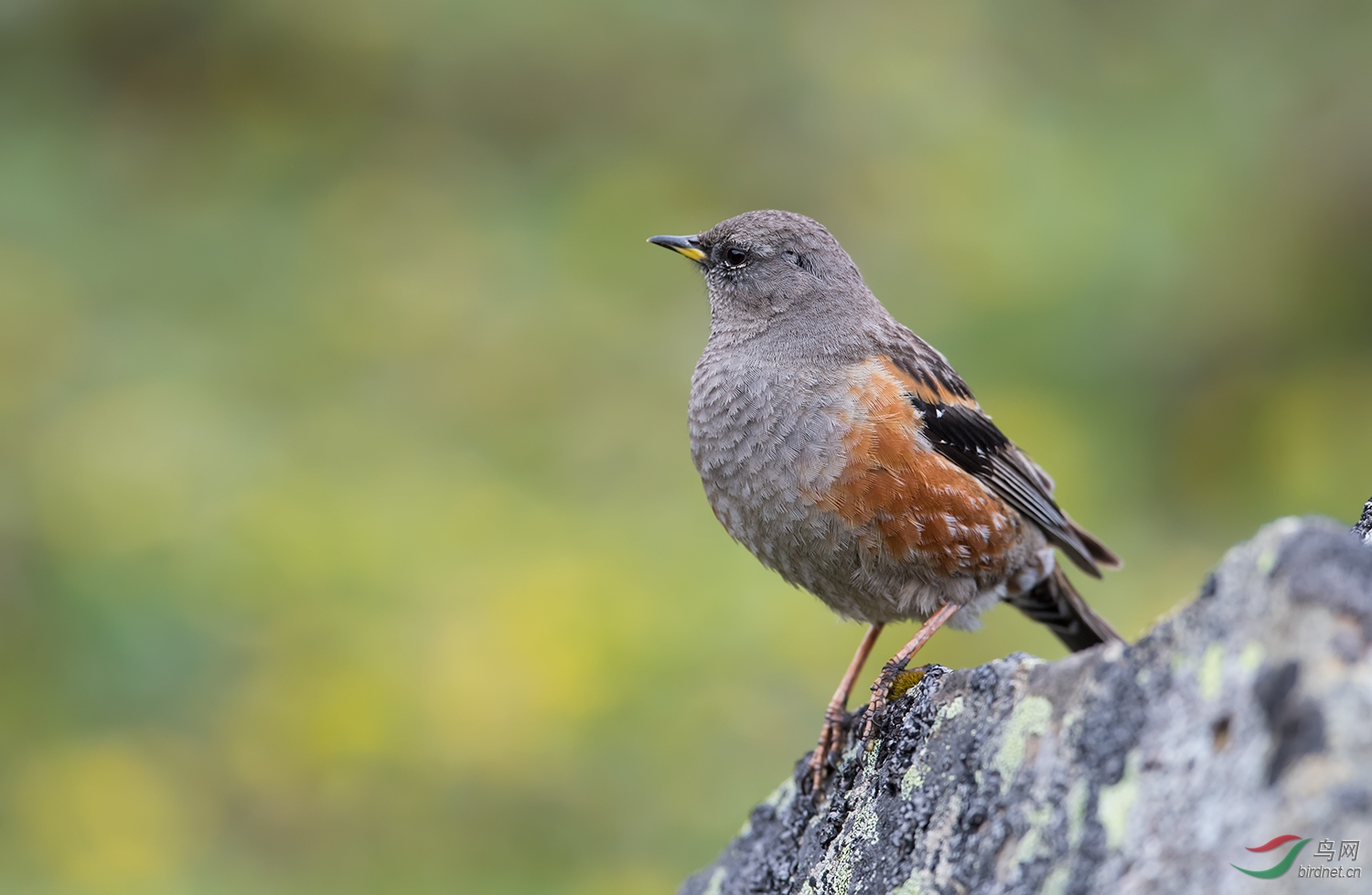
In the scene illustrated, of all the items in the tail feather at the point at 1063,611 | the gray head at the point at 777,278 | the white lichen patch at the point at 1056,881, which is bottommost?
the white lichen patch at the point at 1056,881

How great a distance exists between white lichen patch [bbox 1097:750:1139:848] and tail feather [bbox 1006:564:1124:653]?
107 inches

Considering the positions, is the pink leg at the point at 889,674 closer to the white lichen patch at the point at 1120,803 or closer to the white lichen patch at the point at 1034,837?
the white lichen patch at the point at 1034,837

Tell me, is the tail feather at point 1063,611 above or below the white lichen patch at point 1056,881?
above

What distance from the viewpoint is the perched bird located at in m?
4.30

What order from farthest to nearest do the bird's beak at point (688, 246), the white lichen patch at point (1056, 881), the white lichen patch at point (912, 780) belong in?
1. the bird's beak at point (688, 246)
2. the white lichen patch at point (912, 780)
3. the white lichen patch at point (1056, 881)

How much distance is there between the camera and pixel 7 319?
9.41 metres

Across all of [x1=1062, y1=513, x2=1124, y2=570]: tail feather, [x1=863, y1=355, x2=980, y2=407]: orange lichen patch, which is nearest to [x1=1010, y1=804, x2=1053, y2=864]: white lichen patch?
[x1=863, y1=355, x2=980, y2=407]: orange lichen patch

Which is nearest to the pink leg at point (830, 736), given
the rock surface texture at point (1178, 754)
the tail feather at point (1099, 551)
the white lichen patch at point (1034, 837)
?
the rock surface texture at point (1178, 754)

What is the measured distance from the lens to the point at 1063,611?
5160mm

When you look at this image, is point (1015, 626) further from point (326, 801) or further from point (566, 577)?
point (326, 801)

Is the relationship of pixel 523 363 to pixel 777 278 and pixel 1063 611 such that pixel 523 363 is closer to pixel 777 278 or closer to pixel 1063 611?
pixel 777 278

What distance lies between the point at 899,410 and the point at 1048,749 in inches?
81.1

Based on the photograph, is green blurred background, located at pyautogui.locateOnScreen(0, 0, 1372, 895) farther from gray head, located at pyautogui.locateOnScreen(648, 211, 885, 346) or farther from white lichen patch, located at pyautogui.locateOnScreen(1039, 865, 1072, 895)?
white lichen patch, located at pyautogui.locateOnScreen(1039, 865, 1072, 895)

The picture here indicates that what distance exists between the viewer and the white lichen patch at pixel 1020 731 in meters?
2.63
